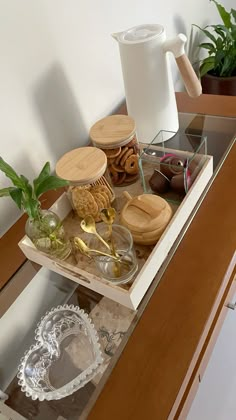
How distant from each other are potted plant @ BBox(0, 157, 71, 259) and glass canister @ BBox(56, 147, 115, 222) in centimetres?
5

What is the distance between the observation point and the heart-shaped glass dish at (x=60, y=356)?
0.50 metres

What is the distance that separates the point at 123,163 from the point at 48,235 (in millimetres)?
235

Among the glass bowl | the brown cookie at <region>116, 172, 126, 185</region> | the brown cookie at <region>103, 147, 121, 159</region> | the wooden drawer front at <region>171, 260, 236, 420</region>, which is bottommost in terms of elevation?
the wooden drawer front at <region>171, 260, 236, 420</region>

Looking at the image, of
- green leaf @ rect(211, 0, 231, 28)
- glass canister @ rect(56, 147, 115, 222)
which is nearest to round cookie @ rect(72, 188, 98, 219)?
glass canister @ rect(56, 147, 115, 222)

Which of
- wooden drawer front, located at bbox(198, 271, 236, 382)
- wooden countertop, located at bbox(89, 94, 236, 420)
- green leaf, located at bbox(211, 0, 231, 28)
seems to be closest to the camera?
wooden countertop, located at bbox(89, 94, 236, 420)

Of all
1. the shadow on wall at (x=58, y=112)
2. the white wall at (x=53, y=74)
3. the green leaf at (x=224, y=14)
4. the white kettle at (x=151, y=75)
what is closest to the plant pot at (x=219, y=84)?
the green leaf at (x=224, y=14)

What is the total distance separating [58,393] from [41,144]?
1.63 ft

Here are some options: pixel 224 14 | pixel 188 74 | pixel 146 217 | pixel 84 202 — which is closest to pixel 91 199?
pixel 84 202

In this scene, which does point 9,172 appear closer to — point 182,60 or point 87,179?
point 87,179

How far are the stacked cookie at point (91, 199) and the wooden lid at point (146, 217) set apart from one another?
0.05 m

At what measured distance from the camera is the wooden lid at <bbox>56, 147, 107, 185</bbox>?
571mm

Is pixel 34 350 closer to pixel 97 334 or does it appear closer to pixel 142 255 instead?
pixel 97 334

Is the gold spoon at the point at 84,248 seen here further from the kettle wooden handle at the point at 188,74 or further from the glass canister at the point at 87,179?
the kettle wooden handle at the point at 188,74

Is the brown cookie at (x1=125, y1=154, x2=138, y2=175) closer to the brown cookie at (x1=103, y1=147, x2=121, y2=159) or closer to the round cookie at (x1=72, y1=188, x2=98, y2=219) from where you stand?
the brown cookie at (x1=103, y1=147, x2=121, y2=159)
